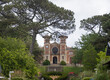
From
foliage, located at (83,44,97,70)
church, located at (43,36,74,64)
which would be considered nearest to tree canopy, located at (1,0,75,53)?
foliage, located at (83,44,97,70)

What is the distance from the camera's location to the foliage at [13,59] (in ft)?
49.0

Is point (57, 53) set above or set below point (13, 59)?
above

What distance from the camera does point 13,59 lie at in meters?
15.0

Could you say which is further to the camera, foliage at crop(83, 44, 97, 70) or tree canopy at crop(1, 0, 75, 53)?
foliage at crop(83, 44, 97, 70)

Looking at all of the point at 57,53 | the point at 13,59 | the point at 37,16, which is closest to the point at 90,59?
the point at 37,16

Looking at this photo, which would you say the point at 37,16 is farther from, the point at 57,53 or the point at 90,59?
the point at 57,53

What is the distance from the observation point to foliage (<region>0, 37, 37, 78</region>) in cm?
1493

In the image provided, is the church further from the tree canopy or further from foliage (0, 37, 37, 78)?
foliage (0, 37, 37, 78)

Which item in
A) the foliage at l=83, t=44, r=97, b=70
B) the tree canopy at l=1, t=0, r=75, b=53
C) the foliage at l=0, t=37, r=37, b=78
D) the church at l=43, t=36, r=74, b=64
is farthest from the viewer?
the church at l=43, t=36, r=74, b=64

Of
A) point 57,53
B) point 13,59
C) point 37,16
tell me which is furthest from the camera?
point 57,53

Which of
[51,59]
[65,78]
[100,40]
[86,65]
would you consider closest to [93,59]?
[86,65]

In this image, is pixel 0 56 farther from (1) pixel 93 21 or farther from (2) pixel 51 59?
(2) pixel 51 59

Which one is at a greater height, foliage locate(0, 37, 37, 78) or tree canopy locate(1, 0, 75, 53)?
tree canopy locate(1, 0, 75, 53)

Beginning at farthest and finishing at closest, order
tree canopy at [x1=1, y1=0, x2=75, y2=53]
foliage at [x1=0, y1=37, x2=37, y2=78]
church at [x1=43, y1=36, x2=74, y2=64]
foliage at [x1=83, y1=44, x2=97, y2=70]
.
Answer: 1. church at [x1=43, y1=36, x2=74, y2=64]
2. foliage at [x1=83, y1=44, x2=97, y2=70]
3. tree canopy at [x1=1, y1=0, x2=75, y2=53]
4. foliage at [x1=0, y1=37, x2=37, y2=78]
